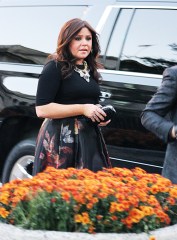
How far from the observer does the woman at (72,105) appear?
14.5 feet

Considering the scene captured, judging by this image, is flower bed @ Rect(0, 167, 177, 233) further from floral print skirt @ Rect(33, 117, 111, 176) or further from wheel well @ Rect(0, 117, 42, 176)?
wheel well @ Rect(0, 117, 42, 176)

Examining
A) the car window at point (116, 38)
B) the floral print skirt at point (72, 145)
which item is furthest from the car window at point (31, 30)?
the floral print skirt at point (72, 145)

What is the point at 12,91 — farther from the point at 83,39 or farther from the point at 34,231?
the point at 34,231

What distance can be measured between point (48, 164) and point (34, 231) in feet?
5.75

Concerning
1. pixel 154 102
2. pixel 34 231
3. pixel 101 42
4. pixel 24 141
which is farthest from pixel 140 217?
pixel 24 141

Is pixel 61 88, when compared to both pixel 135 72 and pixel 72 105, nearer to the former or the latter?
pixel 72 105

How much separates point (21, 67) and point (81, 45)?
1669 mm

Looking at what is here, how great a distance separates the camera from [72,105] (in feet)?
14.6

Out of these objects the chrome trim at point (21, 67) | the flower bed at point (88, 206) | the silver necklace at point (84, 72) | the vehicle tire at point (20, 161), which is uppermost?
the silver necklace at point (84, 72)

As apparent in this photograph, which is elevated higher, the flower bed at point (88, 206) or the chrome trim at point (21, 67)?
the chrome trim at point (21, 67)

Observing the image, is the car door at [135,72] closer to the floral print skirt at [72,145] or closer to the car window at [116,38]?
the car window at [116,38]

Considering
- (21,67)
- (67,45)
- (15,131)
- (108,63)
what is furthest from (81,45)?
(15,131)

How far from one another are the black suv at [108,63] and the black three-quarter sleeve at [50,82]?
883 mm

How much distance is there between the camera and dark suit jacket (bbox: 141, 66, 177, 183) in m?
3.76
